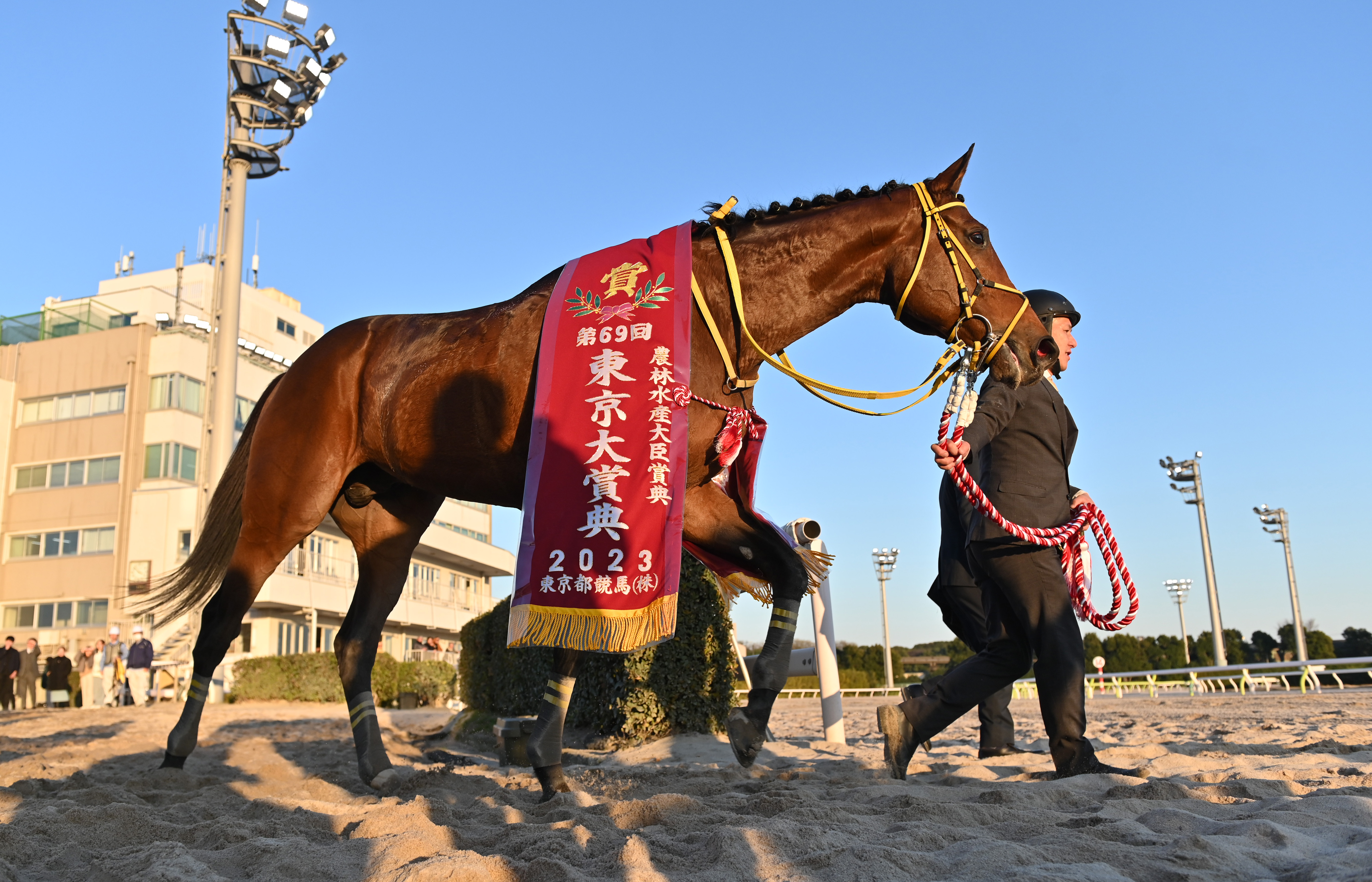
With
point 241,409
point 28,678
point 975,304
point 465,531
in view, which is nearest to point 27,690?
point 28,678

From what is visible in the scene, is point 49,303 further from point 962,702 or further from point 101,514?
point 962,702

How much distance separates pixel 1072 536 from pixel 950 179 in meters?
1.75

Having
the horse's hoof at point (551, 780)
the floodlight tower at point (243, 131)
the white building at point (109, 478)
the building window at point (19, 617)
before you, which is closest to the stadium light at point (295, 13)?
the floodlight tower at point (243, 131)

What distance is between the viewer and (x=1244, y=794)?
11.3 feet

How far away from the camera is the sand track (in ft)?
8.20

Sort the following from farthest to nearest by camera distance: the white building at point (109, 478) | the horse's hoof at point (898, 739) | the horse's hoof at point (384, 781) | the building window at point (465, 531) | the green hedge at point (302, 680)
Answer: the building window at point (465, 531)
the white building at point (109, 478)
the green hedge at point (302, 680)
the horse's hoof at point (898, 739)
the horse's hoof at point (384, 781)

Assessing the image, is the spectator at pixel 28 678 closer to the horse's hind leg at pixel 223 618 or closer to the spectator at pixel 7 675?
the spectator at pixel 7 675

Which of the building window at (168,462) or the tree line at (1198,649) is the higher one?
the building window at (168,462)

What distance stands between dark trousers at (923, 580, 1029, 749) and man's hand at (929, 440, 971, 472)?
164 cm

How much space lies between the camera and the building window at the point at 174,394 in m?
37.8

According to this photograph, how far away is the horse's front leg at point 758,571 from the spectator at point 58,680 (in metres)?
23.1

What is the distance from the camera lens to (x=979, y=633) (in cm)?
594

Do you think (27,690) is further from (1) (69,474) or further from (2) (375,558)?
(2) (375,558)

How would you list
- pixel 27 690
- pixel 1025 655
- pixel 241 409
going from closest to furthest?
pixel 1025 655 < pixel 27 690 < pixel 241 409
